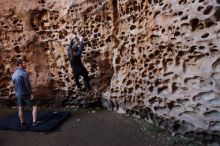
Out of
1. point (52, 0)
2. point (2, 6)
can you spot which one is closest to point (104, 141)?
point (52, 0)

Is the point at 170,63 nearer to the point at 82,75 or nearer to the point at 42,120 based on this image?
the point at 82,75

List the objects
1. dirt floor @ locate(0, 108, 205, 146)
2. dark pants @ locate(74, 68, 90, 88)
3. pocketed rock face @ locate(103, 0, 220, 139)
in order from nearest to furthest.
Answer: pocketed rock face @ locate(103, 0, 220, 139)
dirt floor @ locate(0, 108, 205, 146)
dark pants @ locate(74, 68, 90, 88)

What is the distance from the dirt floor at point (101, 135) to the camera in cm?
557

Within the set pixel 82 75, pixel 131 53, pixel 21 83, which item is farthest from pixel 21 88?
pixel 131 53

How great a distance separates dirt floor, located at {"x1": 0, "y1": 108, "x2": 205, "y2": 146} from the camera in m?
5.57

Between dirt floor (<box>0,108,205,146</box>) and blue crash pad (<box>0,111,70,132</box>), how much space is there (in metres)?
0.12

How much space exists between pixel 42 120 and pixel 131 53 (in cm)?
244

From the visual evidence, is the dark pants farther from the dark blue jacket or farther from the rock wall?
the dark blue jacket

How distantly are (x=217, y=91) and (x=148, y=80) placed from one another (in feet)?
5.58

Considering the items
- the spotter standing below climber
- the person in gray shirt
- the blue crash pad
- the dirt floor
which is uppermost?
the spotter standing below climber

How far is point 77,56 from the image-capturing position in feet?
23.6

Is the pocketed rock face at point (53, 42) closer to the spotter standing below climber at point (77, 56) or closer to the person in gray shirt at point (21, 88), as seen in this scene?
the spotter standing below climber at point (77, 56)

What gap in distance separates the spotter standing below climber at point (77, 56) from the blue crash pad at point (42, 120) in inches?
38.4

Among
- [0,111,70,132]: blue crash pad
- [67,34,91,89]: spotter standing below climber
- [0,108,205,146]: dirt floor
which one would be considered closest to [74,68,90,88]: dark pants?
[67,34,91,89]: spotter standing below climber
